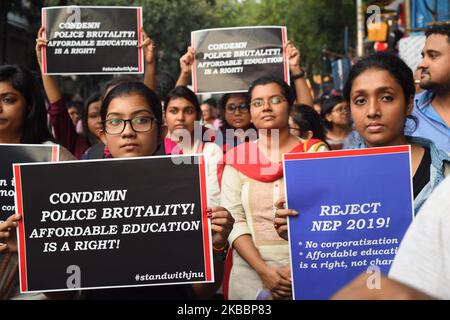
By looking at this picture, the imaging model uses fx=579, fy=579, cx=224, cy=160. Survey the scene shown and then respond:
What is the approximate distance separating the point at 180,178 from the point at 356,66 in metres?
1.07

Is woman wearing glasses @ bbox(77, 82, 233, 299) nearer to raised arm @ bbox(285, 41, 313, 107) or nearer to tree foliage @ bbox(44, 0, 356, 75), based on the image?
raised arm @ bbox(285, 41, 313, 107)

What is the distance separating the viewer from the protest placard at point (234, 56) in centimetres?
500

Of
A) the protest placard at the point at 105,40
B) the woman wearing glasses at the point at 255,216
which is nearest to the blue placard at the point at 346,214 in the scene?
the woman wearing glasses at the point at 255,216

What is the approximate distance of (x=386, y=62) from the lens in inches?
108

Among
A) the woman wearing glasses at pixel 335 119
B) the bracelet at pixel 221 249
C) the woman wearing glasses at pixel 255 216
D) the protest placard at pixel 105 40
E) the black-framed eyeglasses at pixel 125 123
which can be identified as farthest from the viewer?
the woman wearing glasses at pixel 335 119

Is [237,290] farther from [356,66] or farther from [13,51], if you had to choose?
[13,51]

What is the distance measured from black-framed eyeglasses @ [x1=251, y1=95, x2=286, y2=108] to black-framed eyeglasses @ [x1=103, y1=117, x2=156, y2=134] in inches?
40.6

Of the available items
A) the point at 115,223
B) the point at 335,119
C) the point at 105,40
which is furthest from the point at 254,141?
the point at 335,119

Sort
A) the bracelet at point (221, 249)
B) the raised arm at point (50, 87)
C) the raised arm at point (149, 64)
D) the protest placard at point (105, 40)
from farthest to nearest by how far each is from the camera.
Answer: the protest placard at point (105, 40), the raised arm at point (149, 64), the raised arm at point (50, 87), the bracelet at point (221, 249)

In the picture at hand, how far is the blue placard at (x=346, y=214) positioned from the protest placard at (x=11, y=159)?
45.2 inches

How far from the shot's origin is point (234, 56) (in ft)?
16.5

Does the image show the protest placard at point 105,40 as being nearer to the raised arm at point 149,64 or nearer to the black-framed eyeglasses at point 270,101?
the raised arm at point 149,64

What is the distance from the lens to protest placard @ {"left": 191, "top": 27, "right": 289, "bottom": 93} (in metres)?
5.00

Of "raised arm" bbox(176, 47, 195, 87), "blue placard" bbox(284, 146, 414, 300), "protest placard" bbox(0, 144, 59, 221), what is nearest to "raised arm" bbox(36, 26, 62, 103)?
"raised arm" bbox(176, 47, 195, 87)
